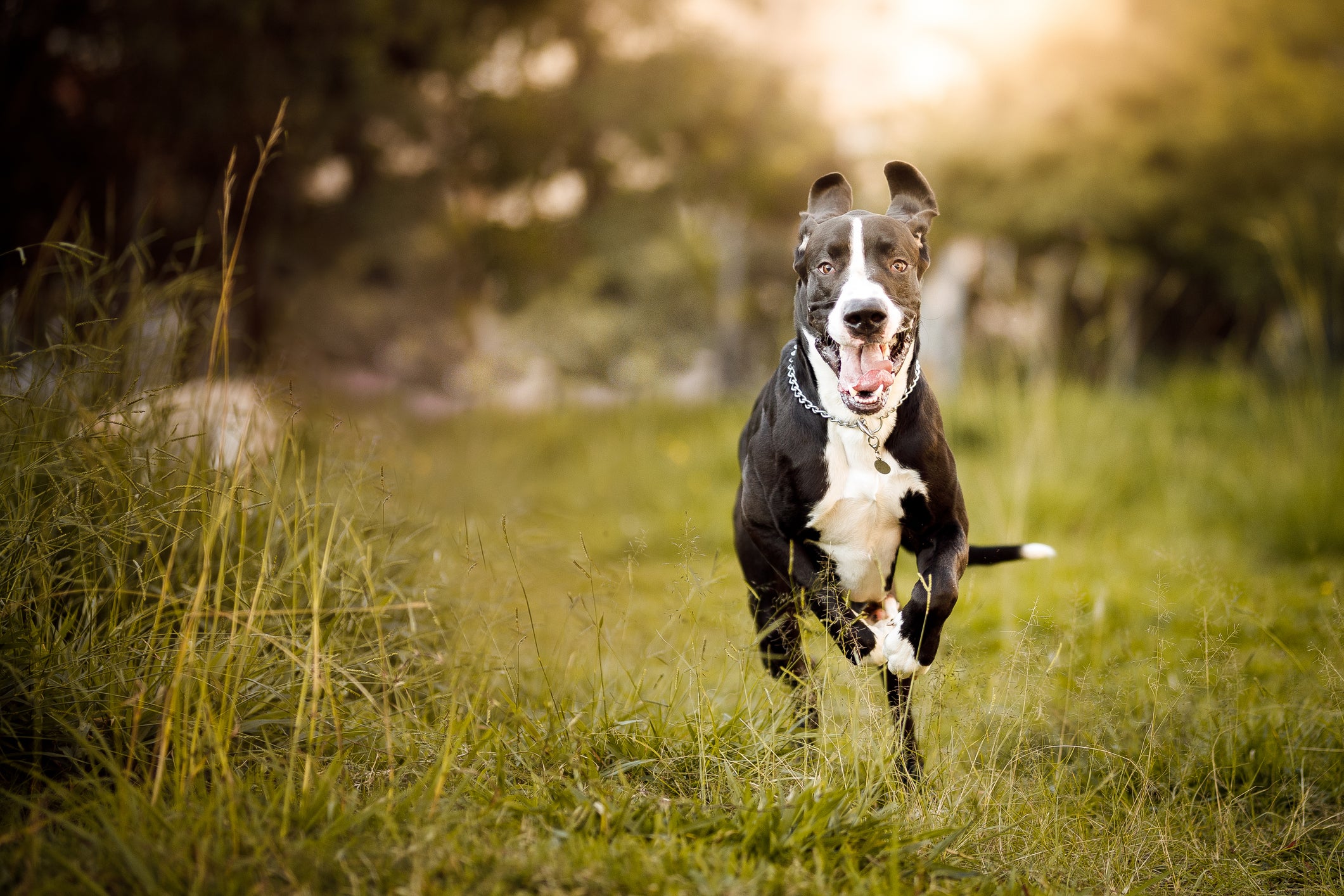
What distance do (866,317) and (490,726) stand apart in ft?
4.26

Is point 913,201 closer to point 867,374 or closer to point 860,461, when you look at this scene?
point 867,374

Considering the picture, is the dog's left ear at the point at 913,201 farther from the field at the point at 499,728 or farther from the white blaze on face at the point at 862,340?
the field at the point at 499,728

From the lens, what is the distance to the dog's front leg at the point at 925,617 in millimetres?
2227

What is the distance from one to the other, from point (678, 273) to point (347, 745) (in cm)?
2127

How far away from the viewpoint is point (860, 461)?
2.36 m

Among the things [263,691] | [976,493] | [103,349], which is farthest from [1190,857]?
[976,493]

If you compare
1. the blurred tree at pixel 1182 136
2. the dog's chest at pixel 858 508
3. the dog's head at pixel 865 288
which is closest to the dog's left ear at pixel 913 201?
the dog's head at pixel 865 288

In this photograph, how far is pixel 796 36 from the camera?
1084 centimetres

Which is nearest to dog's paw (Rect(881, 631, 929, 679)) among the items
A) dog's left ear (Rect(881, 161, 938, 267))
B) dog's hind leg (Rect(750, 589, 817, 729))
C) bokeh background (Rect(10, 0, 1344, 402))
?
dog's hind leg (Rect(750, 589, 817, 729))

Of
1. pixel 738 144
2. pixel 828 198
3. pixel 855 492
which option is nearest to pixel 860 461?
pixel 855 492

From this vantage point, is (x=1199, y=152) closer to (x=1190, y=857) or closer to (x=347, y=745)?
(x=1190, y=857)

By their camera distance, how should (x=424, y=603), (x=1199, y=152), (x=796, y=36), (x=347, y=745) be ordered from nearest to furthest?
(x=424, y=603)
(x=347, y=745)
(x=1199, y=152)
(x=796, y=36)

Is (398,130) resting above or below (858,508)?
above

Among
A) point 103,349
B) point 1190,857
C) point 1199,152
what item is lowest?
point 1190,857
